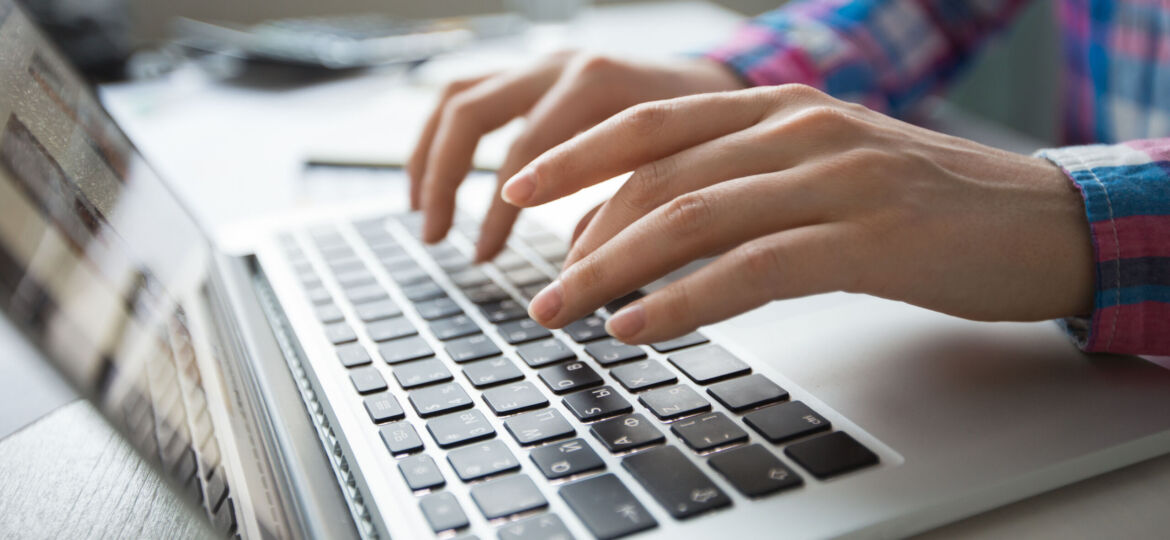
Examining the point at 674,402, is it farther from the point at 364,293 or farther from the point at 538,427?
the point at 364,293

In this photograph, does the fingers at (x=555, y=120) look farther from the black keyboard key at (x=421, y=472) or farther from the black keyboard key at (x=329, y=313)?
the black keyboard key at (x=421, y=472)

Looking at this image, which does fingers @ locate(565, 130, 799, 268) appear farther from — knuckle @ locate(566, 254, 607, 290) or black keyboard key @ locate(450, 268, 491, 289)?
black keyboard key @ locate(450, 268, 491, 289)

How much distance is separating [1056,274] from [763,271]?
0.44 feet

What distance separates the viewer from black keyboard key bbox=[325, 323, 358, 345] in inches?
17.2

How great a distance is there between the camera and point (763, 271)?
1.12 feet

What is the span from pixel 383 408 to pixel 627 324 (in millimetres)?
109

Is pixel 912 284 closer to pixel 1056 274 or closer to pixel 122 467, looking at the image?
pixel 1056 274

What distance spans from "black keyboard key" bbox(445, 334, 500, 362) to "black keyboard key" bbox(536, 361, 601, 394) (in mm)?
34

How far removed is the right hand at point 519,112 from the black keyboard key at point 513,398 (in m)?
0.18

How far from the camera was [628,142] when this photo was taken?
1.36 ft

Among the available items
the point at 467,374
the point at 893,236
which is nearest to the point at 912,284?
the point at 893,236

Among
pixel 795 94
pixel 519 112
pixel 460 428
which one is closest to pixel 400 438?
pixel 460 428

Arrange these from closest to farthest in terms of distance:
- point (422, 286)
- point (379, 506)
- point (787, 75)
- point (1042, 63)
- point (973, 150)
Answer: point (379, 506), point (973, 150), point (422, 286), point (787, 75), point (1042, 63)

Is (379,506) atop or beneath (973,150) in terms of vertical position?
beneath
